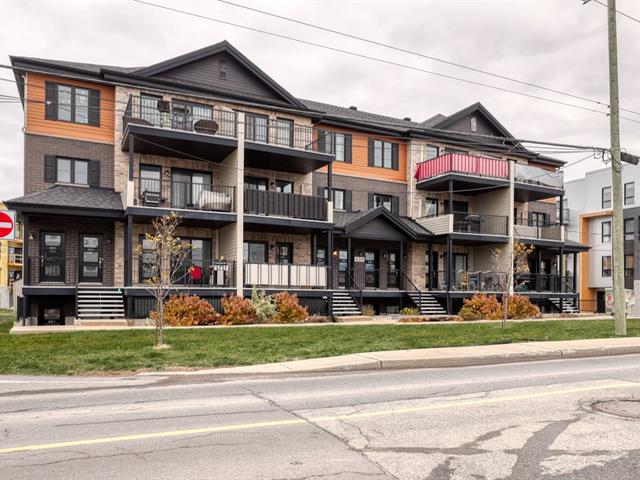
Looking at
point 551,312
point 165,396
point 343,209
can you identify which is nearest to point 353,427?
point 165,396

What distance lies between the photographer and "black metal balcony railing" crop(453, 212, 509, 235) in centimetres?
3188

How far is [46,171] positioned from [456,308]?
20715mm

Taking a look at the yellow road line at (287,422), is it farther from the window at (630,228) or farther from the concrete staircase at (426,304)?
the window at (630,228)

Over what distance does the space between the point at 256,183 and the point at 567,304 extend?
65.4 feet

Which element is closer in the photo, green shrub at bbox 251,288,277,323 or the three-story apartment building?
green shrub at bbox 251,288,277,323

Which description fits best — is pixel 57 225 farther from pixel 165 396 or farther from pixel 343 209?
pixel 165 396

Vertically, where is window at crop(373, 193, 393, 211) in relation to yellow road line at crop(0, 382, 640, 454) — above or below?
above

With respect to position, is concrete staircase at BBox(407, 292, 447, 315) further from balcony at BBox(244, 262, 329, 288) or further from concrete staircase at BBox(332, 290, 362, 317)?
balcony at BBox(244, 262, 329, 288)

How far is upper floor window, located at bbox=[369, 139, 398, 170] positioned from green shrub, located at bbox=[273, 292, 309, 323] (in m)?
11.7

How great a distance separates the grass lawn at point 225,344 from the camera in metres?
11.3

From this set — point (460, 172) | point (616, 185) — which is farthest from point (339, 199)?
point (616, 185)

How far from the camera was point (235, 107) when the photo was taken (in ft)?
85.5

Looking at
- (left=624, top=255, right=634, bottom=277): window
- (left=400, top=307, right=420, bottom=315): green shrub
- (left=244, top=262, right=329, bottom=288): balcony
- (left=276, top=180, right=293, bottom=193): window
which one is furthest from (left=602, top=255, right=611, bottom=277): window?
(left=244, top=262, right=329, bottom=288): balcony

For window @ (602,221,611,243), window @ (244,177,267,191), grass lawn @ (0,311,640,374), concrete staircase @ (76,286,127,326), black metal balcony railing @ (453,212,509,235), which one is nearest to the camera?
grass lawn @ (0,311,640,374)
